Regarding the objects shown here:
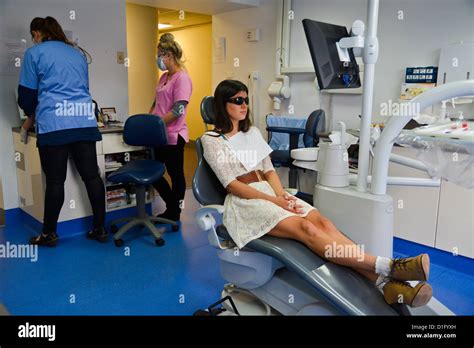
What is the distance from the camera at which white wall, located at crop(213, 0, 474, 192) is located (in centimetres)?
311

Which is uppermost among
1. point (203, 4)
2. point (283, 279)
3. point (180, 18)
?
point (180, 18)

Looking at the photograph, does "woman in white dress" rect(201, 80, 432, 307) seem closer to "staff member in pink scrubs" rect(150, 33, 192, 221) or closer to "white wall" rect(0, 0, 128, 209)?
"staff member in pink scrubs" rect(150, 33, 192, 221)

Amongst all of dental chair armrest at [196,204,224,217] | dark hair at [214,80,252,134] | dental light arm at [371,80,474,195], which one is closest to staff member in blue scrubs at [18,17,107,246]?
dark hair at [214,80,252,134]

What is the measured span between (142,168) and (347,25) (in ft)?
7.52

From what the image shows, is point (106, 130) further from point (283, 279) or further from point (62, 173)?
point (283, 279)

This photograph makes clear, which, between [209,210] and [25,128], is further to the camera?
[25,128]

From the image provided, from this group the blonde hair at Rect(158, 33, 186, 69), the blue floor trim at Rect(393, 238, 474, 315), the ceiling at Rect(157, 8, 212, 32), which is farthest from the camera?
the ceiling at Rect(157, 8, 212, 32)

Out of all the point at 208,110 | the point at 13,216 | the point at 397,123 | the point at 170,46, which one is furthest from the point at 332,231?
the point at 13,216

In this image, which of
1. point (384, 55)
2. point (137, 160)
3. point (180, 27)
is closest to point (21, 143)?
point (137, 160)

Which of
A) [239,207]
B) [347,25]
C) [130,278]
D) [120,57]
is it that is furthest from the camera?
[120,57]

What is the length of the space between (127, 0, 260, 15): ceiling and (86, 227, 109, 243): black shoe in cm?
246

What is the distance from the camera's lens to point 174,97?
10.8 feet
